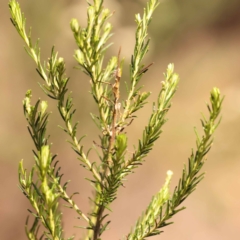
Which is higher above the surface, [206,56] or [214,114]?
[206,56]

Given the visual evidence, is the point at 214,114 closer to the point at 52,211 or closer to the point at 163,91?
the point at 163,91

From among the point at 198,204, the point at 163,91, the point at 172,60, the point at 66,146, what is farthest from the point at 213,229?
the point at 163,91

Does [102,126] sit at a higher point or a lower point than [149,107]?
lower

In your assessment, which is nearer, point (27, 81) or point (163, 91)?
point (163, 91)

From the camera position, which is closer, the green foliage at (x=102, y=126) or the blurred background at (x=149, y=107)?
the green foliage at (x=102, y=126)

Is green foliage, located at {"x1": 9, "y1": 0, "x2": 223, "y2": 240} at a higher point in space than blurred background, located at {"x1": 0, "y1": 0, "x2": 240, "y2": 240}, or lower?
lower

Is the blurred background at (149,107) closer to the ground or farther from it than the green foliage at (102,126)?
farther from it

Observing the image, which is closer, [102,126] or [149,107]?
[102,126]

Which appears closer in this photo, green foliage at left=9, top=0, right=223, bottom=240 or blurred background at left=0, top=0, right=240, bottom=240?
green foliage at left=9, top=0, right=223, bottom=240
